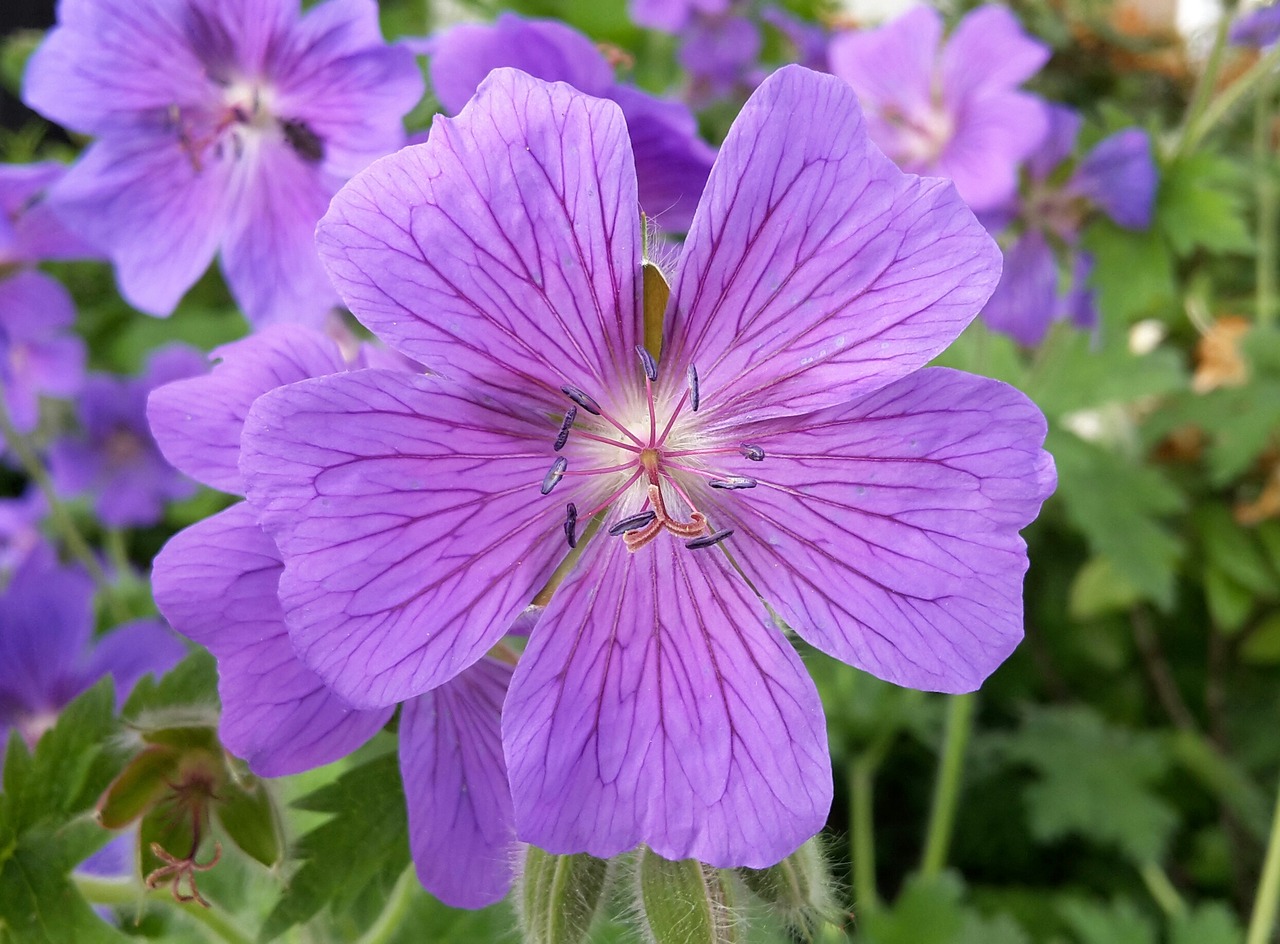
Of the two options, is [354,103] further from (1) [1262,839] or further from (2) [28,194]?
(1) [1262,839]

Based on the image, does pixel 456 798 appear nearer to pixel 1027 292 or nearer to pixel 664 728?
pixel 664 728

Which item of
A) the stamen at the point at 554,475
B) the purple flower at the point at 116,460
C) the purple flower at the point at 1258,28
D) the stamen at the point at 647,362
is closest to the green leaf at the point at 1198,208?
the purple flower at the point at 1258,28

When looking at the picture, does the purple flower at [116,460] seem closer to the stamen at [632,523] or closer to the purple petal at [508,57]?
the purple petal at [508,57]

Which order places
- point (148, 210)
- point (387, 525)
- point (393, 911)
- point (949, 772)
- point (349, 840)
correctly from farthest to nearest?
point (949, 772)
point (148, 210)
point (393, 911)
point (349, 840)
point (387, 525)

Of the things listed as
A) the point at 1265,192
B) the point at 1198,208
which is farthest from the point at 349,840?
the point at 1265,192

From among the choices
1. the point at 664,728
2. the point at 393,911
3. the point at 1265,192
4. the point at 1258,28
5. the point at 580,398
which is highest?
the point at 1258,28

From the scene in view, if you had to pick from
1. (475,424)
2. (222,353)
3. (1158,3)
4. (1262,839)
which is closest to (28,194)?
(222,353)
